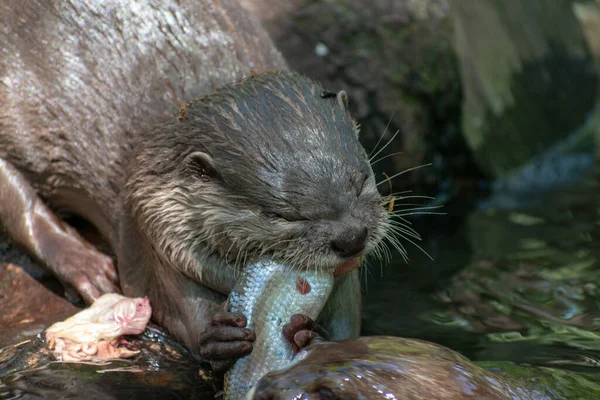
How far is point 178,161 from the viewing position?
10.4 feet

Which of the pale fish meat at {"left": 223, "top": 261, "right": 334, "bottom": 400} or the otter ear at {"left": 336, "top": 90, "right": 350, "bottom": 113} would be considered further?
the otter ear at {"left": 336, "top": 90, "right": 350, "bottom": 113}

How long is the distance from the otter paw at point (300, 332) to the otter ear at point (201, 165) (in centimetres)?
58

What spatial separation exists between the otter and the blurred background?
0.49 m

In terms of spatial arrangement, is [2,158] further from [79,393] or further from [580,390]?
[580,390]

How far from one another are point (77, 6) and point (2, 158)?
68 cm

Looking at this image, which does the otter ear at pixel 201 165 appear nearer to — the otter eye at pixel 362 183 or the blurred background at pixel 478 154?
the otter eye at pixel 362 183

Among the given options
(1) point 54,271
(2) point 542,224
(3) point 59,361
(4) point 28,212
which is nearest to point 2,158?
(4) point 28,212

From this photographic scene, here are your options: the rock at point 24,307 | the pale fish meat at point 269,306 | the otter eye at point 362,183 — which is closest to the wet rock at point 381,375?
the pale fish meat at point 269,306

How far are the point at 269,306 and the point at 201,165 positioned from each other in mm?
552

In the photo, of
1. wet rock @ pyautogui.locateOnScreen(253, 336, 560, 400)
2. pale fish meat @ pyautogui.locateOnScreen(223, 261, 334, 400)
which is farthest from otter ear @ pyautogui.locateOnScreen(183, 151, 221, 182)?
wet rock @ pyautogui.locateOnScreen(253, 336, 560, 400)

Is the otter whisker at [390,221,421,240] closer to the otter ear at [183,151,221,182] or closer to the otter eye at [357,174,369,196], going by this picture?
the otter eye at [357,174,369,196]

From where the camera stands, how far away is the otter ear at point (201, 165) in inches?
118

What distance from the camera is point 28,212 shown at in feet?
12.8

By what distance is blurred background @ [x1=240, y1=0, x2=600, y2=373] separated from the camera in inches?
148
